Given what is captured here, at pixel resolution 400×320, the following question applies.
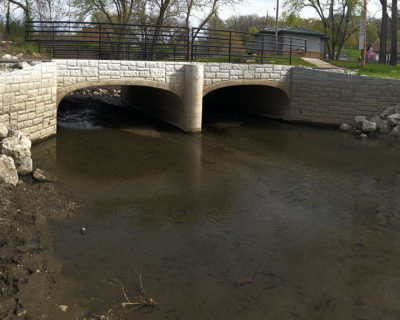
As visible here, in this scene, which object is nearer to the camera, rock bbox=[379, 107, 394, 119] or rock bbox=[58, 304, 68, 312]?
rock bbox=[58, 304, 68, 312]

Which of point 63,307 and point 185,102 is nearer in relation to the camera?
point 63,307

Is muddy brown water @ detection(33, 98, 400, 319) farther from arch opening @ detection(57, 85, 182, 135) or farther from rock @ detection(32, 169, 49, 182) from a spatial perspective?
arch opening @ detection(57, 85, 182, 135)

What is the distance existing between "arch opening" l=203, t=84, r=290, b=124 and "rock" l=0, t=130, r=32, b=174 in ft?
32.7

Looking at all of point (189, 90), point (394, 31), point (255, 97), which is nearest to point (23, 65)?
point (189, 90)

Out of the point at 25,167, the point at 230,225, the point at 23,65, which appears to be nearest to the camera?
the point at 230,225

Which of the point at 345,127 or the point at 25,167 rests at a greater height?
the point at 345,127

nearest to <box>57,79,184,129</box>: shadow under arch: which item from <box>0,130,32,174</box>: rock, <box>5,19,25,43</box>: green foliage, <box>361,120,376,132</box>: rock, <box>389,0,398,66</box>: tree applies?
<box>0,130,32,174</box>: rock

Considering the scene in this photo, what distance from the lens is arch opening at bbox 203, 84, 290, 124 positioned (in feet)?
65.7

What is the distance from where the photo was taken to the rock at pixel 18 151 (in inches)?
404

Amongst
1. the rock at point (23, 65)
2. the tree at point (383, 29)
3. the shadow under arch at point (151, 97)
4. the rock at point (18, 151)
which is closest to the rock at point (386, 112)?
the shadow under arch at point (151, 97)

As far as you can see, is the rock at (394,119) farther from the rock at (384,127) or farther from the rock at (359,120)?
the rock at (359,120)

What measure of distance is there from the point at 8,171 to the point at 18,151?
961 mm

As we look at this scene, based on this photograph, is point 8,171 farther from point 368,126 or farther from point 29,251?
point 368,126

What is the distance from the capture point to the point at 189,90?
53.7 feet
